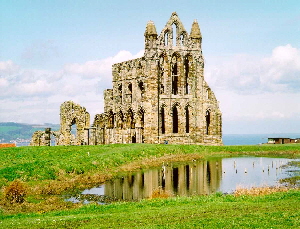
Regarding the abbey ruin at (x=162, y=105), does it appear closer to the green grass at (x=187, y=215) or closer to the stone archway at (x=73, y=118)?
the stone archway at (x=73, y=118)

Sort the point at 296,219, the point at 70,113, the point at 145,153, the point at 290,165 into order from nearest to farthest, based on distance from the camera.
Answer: the point at 296,219 < the point at 290,165 < the point at 145,153 < the point at 70,113

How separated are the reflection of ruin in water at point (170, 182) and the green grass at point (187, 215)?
708cm

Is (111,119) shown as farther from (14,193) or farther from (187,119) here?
(14,193)

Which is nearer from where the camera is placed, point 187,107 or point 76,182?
point 76,182

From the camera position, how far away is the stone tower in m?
61.2

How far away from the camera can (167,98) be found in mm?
Answer: 61844


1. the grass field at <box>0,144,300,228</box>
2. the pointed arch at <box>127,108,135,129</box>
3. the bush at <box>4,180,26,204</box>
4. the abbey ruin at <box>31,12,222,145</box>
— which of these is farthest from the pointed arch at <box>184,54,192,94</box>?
the bush at <box>4,180,26,204</box>

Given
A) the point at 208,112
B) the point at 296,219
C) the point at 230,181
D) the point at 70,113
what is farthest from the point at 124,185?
the point at 208,112

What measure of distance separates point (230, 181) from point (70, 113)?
35923 millimetres

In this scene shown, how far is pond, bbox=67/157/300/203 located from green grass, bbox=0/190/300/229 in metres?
6.33

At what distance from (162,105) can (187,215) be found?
46309 mm

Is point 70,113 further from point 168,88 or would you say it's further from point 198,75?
point 198,75

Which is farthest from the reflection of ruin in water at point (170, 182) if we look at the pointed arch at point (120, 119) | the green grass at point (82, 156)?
the pointed arch at point (120, 119)

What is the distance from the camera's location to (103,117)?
222ft
